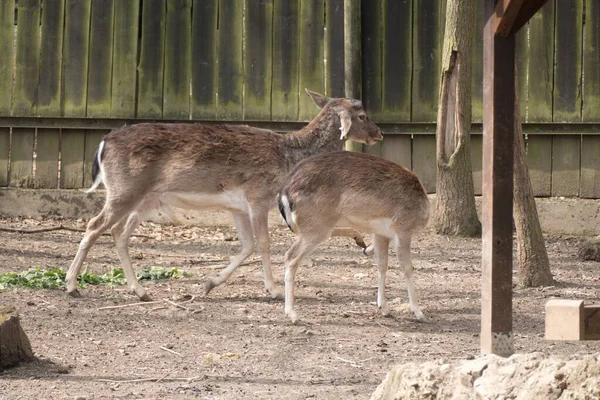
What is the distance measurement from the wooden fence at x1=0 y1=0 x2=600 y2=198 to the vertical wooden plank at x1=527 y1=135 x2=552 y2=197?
14 millimetres

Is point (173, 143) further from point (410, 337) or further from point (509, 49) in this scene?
point (509, 49)

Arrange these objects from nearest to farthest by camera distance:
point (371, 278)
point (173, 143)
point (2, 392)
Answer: point (2, 392) < point (173, 143) < point (371, 278)

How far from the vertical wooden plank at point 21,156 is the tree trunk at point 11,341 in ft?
20.5

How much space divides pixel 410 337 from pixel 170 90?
5.71 m

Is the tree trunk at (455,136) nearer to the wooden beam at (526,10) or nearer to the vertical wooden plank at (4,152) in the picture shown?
the vertical wooden plank at (4,152)

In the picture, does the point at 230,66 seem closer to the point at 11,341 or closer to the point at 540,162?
the point at 540,162

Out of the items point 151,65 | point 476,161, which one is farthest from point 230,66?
point 476,161

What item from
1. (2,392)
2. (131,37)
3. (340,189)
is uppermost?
(131,37)

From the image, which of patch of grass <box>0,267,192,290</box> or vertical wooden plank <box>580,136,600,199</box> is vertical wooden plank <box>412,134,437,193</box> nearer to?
vertical wooden plank <box>580,136,600,199</box>

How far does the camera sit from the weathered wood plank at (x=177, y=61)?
12070mm

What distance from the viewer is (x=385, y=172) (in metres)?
8.19

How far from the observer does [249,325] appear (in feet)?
25.1

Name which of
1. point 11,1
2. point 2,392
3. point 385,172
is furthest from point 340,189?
point 11,1

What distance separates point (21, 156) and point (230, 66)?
8.61 ft
